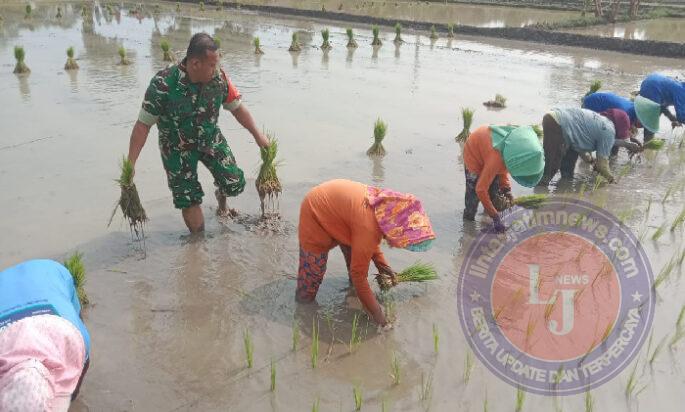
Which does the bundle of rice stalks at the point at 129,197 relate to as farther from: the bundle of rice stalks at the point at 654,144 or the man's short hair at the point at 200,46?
the bundle of rice stalks at the point at 654,144

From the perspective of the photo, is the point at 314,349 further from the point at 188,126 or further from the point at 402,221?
the point at 188,126

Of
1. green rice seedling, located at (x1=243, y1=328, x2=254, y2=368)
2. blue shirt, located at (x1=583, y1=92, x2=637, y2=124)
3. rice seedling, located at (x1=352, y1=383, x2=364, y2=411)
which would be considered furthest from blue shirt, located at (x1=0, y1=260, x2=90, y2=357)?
blue shirt, located at (x1=583, y1=92, x2=637, y2=124)

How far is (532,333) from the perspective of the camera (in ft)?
9.89

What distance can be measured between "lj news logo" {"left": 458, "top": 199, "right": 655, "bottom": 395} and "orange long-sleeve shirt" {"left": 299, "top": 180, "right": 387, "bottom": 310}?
82cm

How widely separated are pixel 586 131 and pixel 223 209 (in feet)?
11.7

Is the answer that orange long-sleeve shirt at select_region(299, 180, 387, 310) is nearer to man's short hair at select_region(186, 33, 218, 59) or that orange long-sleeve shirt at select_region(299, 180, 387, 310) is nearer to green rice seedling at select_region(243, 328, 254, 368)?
green rice seedling at select_region(243, 328, 254, 368)

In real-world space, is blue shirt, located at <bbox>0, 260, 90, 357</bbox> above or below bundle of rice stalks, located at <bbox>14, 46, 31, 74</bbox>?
below

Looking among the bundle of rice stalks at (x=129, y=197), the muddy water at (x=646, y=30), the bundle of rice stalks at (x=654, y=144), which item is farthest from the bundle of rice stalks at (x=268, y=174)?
the muddy water at (x=646, y=30)

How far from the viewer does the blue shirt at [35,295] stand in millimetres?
1970

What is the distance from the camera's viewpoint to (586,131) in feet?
17.0

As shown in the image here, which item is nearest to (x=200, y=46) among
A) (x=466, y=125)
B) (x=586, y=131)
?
(x=586, y=131)

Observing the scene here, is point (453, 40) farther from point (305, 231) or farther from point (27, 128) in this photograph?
point (305, 231)

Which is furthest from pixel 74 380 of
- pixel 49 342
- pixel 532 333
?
pixel 532 333

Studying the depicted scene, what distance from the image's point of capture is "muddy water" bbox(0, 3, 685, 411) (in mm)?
2615
